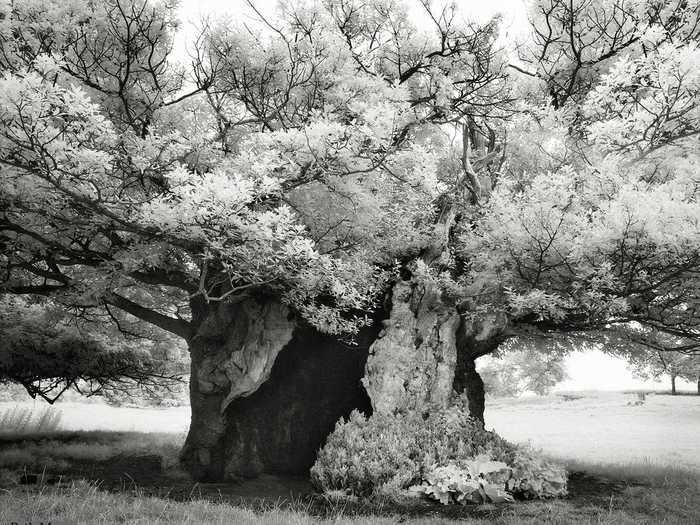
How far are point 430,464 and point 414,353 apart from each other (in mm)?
2469

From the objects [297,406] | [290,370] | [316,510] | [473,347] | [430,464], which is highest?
[473,347]

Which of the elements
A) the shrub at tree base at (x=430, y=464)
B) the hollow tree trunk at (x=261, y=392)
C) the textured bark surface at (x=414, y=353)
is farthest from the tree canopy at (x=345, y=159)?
the shrub at tree base at (x=430, y=464)

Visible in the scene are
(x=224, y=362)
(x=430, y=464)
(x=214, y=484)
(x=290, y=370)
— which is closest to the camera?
(x=430, y=464)

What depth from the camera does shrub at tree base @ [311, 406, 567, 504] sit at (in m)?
7.13

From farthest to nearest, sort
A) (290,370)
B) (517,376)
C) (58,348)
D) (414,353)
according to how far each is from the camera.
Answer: (517,376)
(58,348)
(290,370)
(414,353)

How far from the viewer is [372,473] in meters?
7.19

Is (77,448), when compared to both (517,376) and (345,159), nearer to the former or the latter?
(345,159)

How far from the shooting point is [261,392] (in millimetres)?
10445

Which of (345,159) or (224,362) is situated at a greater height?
(345,159)

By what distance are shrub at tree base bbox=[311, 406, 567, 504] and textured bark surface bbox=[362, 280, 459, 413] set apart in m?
0.64

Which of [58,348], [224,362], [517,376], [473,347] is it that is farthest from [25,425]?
[517,376]

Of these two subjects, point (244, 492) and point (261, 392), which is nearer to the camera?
point (244, 492)

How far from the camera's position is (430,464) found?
7.37m

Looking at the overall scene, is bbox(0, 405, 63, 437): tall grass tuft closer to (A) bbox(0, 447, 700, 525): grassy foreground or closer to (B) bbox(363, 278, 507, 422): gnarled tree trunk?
(A) bbox(0, 447, 700, 525): grassy foreground
